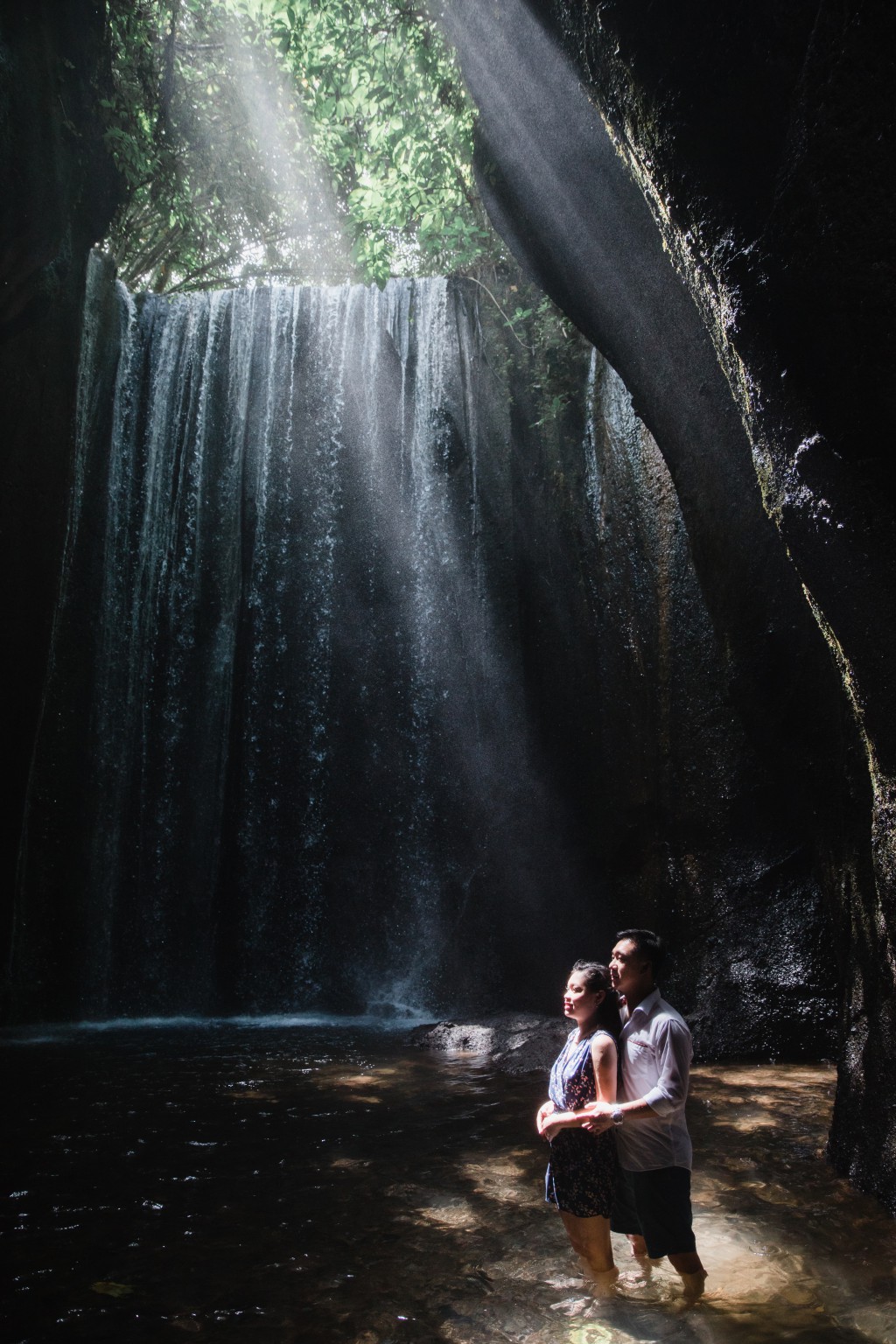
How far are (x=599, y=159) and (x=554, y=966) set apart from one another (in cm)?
720

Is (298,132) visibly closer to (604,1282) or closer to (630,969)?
(630,969)

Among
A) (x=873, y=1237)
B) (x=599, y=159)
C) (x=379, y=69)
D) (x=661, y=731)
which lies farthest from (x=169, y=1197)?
(x=379, y=69)

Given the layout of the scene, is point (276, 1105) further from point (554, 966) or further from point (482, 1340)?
point (554, 966)

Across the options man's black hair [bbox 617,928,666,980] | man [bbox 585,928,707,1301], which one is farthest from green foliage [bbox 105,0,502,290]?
man [bbox 585,928,707,1301]

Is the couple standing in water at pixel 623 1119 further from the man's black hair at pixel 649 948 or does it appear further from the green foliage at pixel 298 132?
the green foliage at pixel 298 132

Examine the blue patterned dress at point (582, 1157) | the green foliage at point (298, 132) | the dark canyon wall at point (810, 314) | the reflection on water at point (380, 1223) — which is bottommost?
the reflection on water at point (380, 1223)

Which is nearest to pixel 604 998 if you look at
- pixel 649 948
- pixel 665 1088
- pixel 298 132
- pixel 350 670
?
pixel 649 948

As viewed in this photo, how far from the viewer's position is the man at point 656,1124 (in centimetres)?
250

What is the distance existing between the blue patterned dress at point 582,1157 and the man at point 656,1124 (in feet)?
0.22

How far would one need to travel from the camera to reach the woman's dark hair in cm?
275

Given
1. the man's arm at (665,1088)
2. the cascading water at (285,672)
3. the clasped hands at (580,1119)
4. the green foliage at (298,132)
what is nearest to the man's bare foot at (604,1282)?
the clasped hands at (580,1119)

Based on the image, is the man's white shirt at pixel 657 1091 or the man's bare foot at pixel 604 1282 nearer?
the man's white shirt at pixel 657 1091

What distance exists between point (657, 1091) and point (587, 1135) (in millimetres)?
362

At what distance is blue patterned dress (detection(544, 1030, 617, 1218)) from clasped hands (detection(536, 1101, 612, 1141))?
0.06 m
